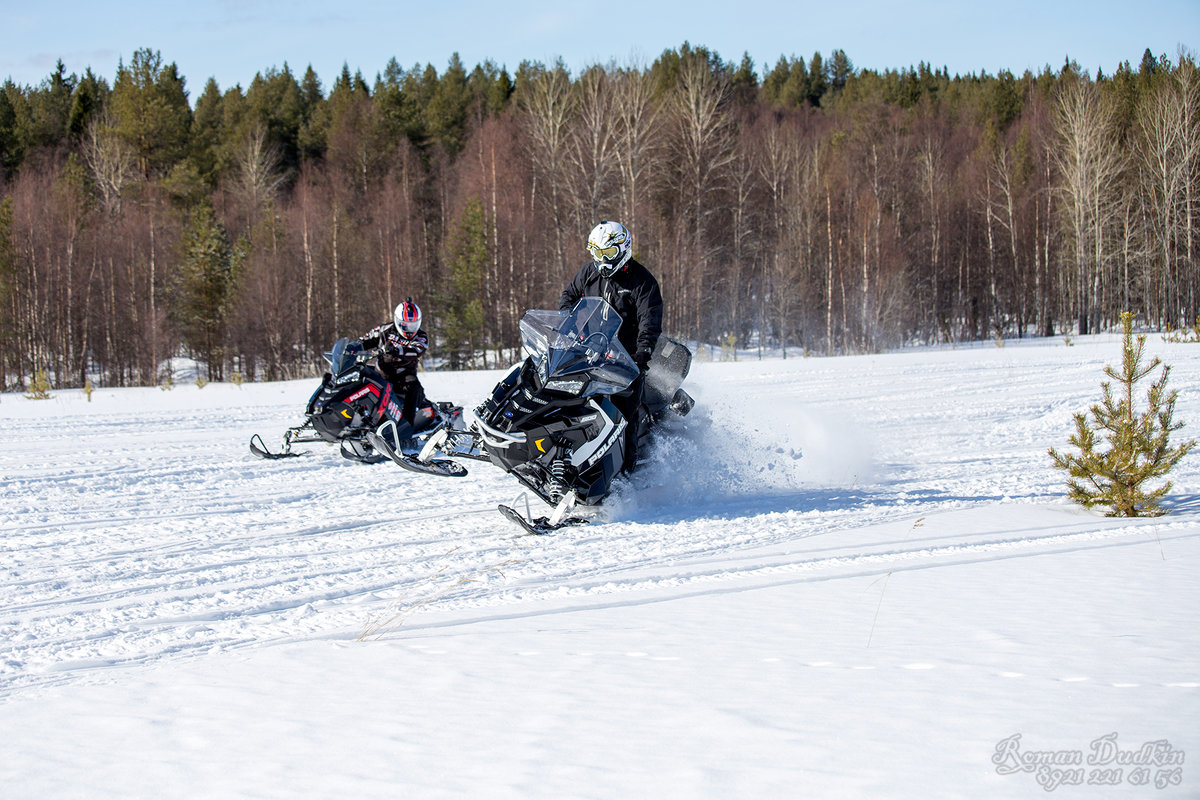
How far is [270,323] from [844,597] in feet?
118

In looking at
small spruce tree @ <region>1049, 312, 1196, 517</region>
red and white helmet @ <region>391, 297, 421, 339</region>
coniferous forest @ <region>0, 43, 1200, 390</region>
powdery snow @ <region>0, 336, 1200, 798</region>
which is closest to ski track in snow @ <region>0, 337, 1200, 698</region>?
powdery snow @ <region>0, 336, 1200, 798</region>

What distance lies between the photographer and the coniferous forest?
35.6 metres

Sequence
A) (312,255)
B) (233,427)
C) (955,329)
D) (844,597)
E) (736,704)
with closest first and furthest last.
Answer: (736,704), (844,597), (233,427), (312,255), (955,329)

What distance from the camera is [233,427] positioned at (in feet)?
40.4

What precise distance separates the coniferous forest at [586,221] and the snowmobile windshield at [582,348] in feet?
84.0

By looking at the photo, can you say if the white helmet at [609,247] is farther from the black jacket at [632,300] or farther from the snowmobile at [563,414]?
the snowmobile at [563,414]

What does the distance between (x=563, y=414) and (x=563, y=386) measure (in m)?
0.20

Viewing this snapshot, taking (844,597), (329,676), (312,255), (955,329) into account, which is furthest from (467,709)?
(955,329)

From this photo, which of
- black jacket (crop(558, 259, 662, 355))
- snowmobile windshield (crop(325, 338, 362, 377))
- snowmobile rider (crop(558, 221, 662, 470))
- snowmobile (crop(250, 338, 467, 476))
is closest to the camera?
snowmobile rider (crop(558, 221, 662, 470))

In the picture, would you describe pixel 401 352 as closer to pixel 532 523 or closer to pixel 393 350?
pixel 393 350

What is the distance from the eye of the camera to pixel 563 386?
20.0ft

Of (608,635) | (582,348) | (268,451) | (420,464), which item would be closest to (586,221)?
(268,451)

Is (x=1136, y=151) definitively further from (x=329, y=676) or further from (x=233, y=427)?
(x=329, y=676)

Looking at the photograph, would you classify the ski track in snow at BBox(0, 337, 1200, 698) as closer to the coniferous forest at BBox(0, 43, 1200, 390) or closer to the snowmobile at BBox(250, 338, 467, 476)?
the snowmobile at BBox(250, 338, 467, 476)
